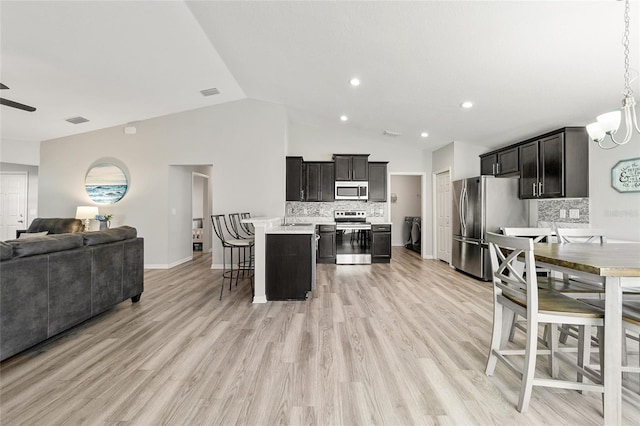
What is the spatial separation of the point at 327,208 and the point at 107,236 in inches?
171

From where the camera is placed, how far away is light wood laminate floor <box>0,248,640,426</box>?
5.29ft

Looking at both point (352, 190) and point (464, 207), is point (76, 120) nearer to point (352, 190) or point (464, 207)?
point (352, 190)

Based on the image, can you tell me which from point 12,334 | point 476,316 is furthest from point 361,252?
point 12,334

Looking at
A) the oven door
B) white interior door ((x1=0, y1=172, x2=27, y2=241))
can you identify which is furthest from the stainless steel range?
white interior door ((x1=0, y1=172, x2=27, y2=241))

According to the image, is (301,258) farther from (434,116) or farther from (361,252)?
(434,116)

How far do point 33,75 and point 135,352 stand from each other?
380 centimetres

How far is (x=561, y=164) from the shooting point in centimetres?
386

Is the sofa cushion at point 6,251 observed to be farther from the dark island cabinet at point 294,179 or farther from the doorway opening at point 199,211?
the doorway opening at point 199,211

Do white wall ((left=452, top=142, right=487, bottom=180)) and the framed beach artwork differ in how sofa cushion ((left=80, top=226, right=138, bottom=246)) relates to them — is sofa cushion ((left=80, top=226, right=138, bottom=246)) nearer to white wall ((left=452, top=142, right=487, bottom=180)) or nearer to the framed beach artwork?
the framed beach artwork

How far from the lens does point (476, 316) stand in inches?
123

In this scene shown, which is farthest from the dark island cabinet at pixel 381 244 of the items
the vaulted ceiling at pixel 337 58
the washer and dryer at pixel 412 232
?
the vaulted ceiling at pixel 337 58

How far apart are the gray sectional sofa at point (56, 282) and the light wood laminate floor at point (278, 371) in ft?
0.66

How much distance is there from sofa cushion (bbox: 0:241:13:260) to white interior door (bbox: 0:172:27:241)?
6469 mm

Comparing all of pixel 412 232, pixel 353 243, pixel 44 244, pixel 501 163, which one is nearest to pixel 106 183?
pixel 44 244
